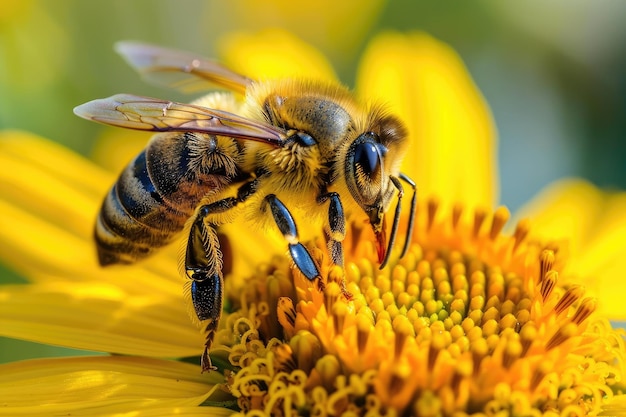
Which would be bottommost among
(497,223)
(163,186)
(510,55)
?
(497,223)

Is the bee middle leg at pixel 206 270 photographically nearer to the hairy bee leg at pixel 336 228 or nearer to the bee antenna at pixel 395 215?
the hairy bee leg at pixel 336 228

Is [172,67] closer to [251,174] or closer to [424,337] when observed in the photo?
[251,174]

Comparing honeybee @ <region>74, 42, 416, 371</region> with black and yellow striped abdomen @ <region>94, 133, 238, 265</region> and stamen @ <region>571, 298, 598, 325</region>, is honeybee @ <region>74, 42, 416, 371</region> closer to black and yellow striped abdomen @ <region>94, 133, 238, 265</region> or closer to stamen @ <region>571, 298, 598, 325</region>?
black and yellow striped abdomen @ <region>94, 133, 238, 265</region>

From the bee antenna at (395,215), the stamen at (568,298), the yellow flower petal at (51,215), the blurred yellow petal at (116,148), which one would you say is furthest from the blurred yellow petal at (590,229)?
the blurred yellow petal at (116,148)

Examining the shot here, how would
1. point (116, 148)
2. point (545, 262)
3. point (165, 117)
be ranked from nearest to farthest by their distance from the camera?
point (165, 117) → point (545, 262) → point (116, 148)

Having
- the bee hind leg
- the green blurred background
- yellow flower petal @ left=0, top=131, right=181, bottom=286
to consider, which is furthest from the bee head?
the green blurred background

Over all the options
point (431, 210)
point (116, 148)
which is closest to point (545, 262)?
point (431, 210)
